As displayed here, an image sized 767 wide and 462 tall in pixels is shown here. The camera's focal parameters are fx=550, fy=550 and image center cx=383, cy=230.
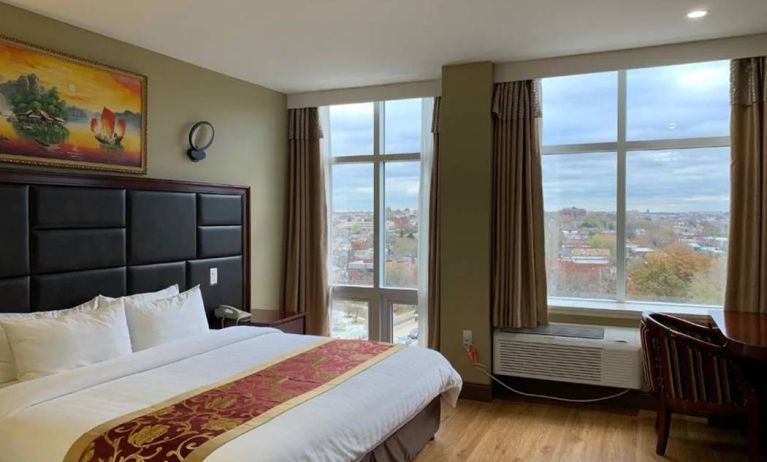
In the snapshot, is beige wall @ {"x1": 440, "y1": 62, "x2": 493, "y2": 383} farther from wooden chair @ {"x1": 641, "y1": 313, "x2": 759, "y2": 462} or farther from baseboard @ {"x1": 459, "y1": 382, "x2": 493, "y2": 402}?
wooden chair @ {"x1": 641, "y1": 313, "x2": 759, "y2": 462}

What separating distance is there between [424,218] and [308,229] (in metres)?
1.17

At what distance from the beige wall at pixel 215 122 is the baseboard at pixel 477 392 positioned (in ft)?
6.68

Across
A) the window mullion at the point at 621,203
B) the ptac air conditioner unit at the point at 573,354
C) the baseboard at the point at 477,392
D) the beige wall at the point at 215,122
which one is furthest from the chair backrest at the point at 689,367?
the beige wall at the point at 215,122

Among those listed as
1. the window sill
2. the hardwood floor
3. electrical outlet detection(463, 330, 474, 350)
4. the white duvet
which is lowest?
the hardwood floor

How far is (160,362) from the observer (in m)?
3.03

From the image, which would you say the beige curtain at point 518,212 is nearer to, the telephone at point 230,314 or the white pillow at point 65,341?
the telephone at point 230,314

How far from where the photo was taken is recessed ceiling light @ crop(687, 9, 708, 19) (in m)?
3.21

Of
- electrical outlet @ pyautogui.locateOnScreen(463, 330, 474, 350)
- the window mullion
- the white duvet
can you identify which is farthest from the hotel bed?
the window mullion

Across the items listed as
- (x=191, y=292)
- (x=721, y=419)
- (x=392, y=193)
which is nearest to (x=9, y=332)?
(x=191, y=292)

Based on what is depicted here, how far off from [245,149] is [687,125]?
3.61 metres

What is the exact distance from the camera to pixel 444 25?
11.3ft

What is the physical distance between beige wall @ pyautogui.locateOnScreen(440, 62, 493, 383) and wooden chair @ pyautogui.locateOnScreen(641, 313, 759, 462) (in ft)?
4.38

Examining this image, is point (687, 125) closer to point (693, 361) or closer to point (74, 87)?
point (693, 361)

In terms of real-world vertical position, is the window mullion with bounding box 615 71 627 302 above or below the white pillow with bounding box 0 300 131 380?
above
